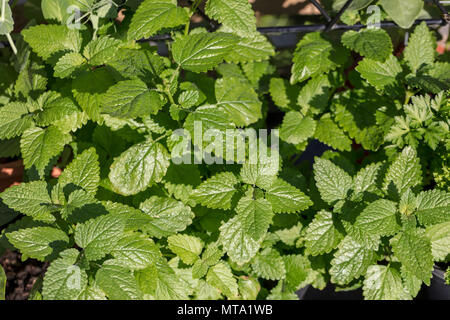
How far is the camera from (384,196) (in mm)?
1170

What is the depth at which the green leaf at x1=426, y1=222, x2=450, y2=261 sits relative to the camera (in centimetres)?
117

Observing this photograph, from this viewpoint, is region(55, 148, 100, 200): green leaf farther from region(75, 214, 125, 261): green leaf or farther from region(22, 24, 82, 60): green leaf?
region(22, 24, 82, 60): green leaf

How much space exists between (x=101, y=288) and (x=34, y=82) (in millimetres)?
677

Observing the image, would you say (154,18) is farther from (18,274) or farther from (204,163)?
(18,274)

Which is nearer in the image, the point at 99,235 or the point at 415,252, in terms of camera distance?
the point at 99,235

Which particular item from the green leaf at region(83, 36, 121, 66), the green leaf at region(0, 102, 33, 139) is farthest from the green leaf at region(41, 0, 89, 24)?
the green leaf at region(0, 102, 33, 139)

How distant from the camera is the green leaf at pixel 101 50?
3.71ft

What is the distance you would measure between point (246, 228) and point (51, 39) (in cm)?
77

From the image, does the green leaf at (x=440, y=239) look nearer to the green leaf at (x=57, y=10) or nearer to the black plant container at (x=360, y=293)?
the black plant container at (x=360, y=293)

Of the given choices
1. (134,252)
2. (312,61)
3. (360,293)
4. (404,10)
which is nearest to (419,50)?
(404,10)

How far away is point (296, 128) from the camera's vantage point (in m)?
1.35

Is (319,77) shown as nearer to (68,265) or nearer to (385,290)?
(385,290)

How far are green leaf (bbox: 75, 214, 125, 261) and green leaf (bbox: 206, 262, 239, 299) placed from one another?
36 centimetres

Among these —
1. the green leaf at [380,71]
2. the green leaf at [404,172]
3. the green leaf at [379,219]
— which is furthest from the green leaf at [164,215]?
the green leaf at [380,71]
